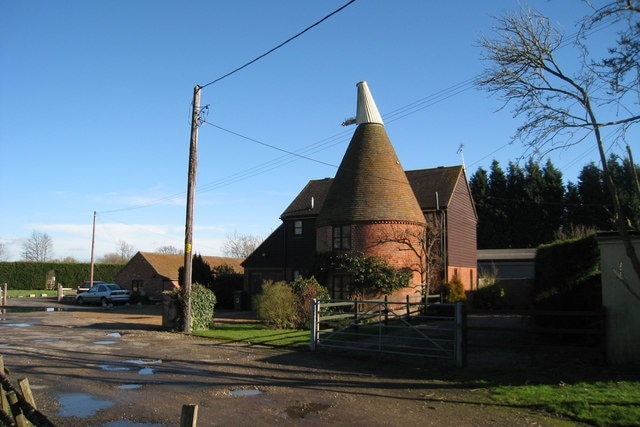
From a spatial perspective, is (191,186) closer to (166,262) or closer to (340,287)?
(340,287)

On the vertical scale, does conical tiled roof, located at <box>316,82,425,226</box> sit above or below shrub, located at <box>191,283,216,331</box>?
above

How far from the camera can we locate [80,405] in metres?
8.98

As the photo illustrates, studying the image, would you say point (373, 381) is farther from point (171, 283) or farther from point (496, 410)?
point (171, 283)

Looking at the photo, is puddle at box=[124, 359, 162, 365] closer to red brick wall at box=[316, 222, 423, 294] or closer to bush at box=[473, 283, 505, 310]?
red brick wall at box=[316, 222, 423, 294]

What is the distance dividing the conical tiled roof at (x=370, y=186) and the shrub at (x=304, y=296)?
25.4ft

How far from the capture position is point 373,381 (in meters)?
11.1

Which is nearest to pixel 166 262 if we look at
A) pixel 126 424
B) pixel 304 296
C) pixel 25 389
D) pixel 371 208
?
pixel 371 208

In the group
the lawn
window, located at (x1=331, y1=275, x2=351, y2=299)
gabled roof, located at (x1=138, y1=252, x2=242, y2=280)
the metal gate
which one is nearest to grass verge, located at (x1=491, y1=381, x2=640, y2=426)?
the lawn

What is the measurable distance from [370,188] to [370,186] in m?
0.14

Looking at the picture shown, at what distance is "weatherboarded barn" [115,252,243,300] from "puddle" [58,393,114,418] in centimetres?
3735

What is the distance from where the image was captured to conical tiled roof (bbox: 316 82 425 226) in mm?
29125

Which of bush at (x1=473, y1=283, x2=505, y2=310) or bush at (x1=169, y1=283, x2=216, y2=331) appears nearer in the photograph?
bush at (x1=169, y1=283, x2=216, y2=331)

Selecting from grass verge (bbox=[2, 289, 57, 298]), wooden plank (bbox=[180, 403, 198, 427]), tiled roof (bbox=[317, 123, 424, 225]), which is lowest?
grass verge (bbox=[2, 289, 57, 298])

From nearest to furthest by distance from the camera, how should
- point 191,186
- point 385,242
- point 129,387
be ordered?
1. point 129,387
2. point 191,186
3. point 385,242
